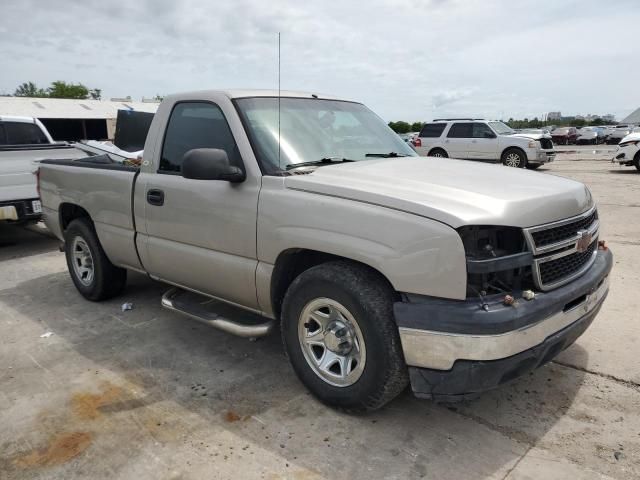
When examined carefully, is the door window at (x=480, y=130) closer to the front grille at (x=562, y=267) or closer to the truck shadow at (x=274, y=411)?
the truck shadow at (x=274, y=411)

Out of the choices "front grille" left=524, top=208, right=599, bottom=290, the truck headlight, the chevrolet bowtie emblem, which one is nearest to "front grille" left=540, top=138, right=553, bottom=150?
A: "front grille" left=524, top=208, right=599, bottom=290

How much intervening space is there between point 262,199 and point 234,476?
1.57 metres

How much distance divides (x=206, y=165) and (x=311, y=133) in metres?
0.87

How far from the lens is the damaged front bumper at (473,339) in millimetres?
2500

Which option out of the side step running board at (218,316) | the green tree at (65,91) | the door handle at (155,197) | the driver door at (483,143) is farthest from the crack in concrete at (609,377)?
the green tree at (65,91)

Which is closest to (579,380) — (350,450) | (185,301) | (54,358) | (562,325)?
(562,325)

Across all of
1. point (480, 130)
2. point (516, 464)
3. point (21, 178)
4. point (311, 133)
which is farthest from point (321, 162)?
point (480, 130)

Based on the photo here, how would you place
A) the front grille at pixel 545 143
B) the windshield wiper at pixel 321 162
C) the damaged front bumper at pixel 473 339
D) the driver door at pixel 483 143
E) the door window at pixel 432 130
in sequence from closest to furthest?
the damaged front bumper at pixel 473 339 < the windshield wiper at pixel 321 162 < the driver door at pixel 483 143 < the front grille at pixel 545 143 < the door window at pixel 432 130

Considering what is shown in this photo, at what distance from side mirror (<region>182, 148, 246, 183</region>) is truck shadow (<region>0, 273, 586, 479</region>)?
142cm

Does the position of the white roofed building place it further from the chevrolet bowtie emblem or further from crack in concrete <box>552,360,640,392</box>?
the chevrolet bowtie emblem

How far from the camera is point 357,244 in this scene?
9.13 ft

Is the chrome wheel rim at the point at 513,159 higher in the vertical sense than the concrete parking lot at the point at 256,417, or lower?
higher

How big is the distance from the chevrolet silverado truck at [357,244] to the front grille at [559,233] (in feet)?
→ 0.04

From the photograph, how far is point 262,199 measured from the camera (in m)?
3.26
